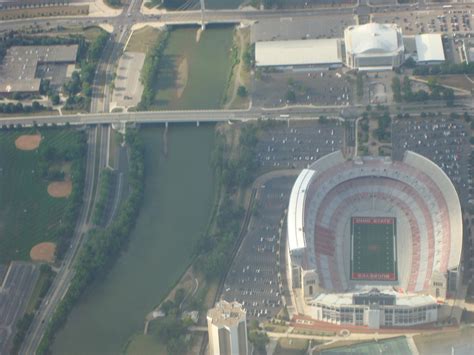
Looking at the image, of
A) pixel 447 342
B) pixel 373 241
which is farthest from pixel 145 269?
Answer: pixel 447 342

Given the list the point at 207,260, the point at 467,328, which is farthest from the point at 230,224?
the point at 467,328

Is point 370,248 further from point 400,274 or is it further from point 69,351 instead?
point 69,351

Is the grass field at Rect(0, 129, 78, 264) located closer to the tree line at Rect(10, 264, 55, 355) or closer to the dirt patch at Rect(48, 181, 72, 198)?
the dirt patch at Rect(48, 181, 72, 198)

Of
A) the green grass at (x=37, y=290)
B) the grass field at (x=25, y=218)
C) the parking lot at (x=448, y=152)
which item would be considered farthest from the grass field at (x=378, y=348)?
the grass field at (x=25, y=218)

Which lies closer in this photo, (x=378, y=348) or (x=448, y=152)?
(x=378, y=348)

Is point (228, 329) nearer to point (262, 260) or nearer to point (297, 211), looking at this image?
point (262, 260)

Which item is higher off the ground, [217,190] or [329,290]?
[217,190]
